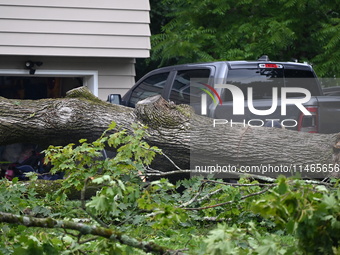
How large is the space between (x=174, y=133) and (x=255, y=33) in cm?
732

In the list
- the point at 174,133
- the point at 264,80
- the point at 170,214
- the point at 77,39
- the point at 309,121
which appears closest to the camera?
the point at 170,214

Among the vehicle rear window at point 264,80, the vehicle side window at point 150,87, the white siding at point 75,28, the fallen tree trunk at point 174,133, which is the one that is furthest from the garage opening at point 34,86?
the fallen tree trunk at point 174,133

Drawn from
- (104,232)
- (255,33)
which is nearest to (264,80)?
(255,33)

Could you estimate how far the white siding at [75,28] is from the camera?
1092cm

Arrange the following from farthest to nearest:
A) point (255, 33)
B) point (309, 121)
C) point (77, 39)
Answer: point (255, 33)
point (77, 39)
point (309, 121)

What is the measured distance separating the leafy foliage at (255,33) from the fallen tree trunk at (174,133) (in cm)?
653

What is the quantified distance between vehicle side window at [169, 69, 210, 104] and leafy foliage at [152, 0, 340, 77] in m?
4.03

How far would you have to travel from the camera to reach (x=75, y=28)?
442 inches

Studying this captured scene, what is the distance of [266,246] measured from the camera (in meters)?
2.90

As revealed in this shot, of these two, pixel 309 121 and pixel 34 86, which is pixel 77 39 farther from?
pixel 309 121

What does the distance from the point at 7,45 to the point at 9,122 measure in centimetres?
416

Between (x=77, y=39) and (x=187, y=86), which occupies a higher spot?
(x=77, y=39)

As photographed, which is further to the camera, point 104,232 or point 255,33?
point 255,33

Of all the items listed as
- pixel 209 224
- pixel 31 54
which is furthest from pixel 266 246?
pixel 31 54
